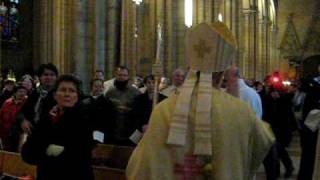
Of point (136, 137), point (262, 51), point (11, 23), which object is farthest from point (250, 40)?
point (136, 137)

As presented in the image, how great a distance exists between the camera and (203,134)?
3.08m

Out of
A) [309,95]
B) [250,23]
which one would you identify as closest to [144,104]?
[309,95]

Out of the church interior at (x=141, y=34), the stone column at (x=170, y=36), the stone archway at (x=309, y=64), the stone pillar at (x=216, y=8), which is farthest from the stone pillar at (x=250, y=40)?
the stone column at (x=170, y=36)

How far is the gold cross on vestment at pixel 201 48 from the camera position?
324 centimetres

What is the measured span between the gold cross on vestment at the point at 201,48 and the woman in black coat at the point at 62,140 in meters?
1.33

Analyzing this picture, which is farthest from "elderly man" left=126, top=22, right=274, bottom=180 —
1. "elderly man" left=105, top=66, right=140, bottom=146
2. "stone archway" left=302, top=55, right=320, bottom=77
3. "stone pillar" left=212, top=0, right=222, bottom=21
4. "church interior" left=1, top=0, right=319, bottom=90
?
"stone archway" left=302, top=55, right=320, bottom=77

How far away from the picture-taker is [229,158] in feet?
10.2

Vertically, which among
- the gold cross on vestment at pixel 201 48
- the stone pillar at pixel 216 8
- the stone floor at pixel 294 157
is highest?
the stone pillar at pixel 216 8

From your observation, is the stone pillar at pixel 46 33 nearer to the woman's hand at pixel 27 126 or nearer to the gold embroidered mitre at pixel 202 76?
the woman's hand at pixel 27 126

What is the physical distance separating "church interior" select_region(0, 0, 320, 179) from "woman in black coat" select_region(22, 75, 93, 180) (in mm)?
945

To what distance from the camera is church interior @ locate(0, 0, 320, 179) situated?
16547 millimetres

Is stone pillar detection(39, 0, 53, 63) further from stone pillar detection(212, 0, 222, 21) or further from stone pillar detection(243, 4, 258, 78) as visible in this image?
stone pillar detection(243, 4, 258, 78)

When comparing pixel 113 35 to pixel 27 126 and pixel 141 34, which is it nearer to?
pixel 141 34

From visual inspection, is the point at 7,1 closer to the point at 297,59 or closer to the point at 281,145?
the point at 281,145
